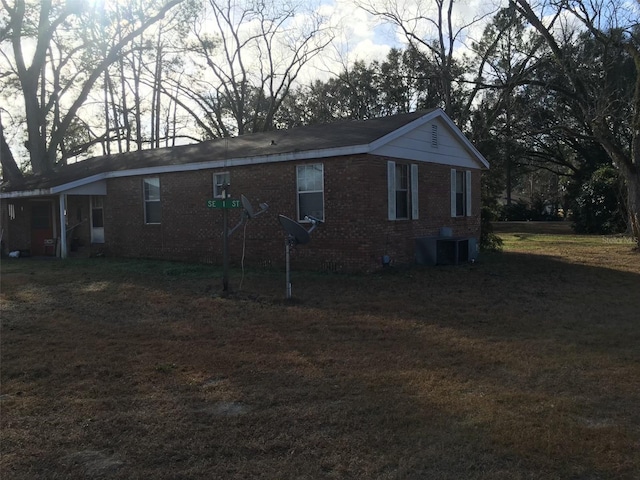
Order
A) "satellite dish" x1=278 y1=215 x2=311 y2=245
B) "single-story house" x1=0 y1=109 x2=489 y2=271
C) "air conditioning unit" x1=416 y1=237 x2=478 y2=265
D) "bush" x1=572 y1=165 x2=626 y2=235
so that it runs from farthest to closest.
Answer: "bush" x1=572 y1=165 x2=626 y2=235
"air conditioning unit" x1=416 y1=237 x2=478 y2=265
"single-story house" x1=0 y1=109 x2=489 y2=271
"satellite dish" x1=278 y1=215 x2=311 y2=245

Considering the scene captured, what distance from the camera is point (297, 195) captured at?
500 inches

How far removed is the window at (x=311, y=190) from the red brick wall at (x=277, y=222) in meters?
0.16

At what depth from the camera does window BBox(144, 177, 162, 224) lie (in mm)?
15703

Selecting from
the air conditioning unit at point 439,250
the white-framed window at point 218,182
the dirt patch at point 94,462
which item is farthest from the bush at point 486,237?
the dirt patch at point 94,462

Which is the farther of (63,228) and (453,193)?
(63,228)

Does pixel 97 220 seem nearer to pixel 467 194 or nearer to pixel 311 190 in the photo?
pixel 311 190

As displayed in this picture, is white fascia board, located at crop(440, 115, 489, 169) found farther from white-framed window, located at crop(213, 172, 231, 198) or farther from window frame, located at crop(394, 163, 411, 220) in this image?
white-framed window, located at crop(213, 172, 231, 198)

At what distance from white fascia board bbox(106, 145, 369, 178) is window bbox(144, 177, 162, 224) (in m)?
0.31

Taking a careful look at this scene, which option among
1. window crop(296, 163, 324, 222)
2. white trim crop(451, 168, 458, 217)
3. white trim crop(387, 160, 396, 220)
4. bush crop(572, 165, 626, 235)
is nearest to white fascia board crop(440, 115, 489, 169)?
white trim crop(451, 168, 458, 217)

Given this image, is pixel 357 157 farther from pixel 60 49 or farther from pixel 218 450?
pixel 60 49

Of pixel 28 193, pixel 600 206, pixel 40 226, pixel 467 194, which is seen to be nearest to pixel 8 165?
pixel 40 226

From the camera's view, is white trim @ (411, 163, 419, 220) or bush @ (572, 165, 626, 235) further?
bush @ (572, 165, 626, 235)

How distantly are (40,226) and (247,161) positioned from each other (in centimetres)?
1026

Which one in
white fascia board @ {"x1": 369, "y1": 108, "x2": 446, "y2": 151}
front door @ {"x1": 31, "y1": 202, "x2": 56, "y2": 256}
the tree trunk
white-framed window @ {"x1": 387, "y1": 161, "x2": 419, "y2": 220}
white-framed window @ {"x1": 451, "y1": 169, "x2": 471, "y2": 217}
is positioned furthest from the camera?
the tree trunk
